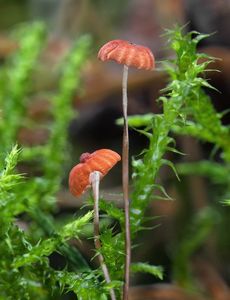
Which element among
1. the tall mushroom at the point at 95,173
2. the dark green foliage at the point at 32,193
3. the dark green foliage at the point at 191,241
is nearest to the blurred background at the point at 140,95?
the dark green foliage at the point at 191,241

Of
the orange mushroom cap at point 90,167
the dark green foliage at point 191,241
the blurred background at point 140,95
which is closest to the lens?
the orange mushroom cap at point 90,167

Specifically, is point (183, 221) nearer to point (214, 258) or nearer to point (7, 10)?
point (214, 258)

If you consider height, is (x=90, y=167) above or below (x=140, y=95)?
below

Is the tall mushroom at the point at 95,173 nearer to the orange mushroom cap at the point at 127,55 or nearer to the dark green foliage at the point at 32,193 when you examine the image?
the dark green foliage at the point at 32,193

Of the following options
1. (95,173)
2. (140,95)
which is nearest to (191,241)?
(140,95)

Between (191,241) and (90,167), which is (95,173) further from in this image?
(191,241)

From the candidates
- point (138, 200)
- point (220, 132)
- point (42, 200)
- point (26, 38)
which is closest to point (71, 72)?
point (26, 38)
